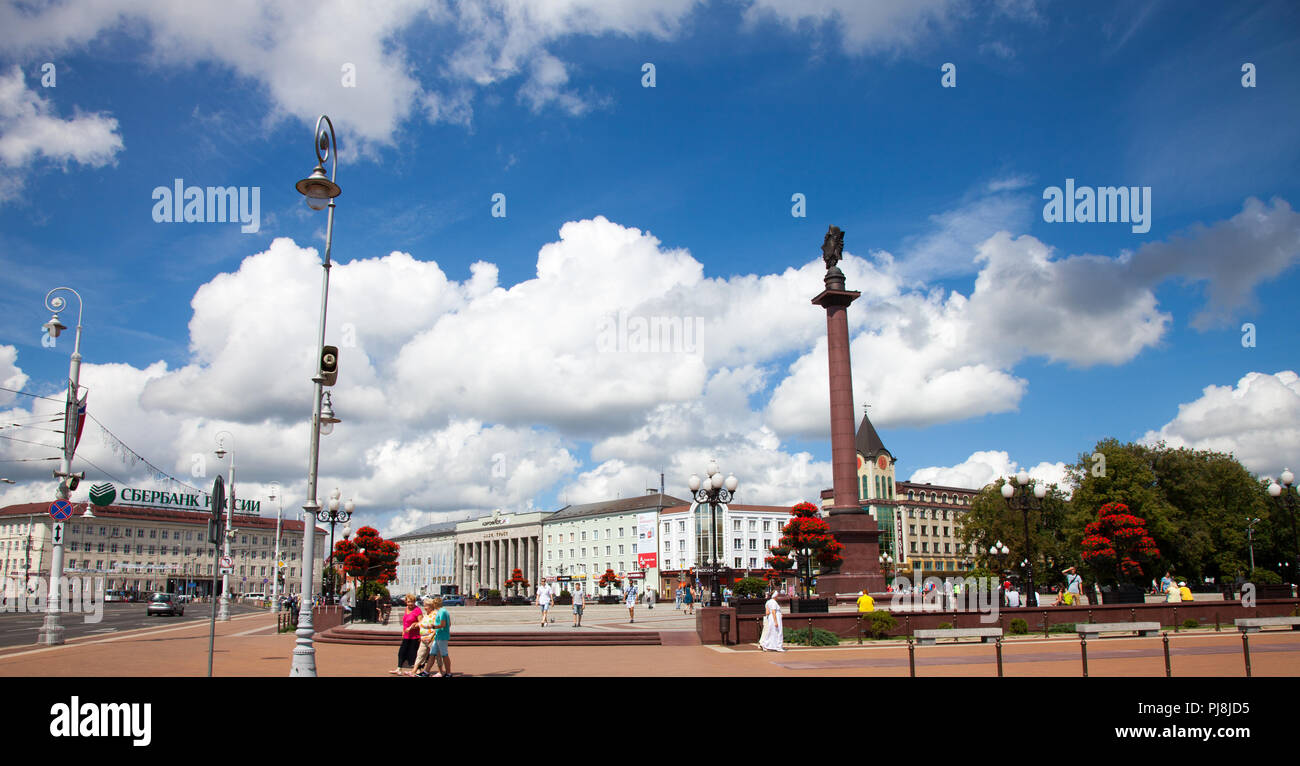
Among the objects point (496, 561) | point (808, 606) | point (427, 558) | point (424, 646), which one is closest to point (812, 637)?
point (808, 606)

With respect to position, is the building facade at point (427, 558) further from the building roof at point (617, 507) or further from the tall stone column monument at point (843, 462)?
the tall stone column monument at point (843, 462)

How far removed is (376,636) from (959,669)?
16.3 metres

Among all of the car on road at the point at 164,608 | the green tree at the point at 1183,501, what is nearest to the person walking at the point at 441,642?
the car on road at the point at 164,608

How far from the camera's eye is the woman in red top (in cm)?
1480

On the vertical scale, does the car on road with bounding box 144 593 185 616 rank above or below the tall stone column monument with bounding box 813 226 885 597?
below

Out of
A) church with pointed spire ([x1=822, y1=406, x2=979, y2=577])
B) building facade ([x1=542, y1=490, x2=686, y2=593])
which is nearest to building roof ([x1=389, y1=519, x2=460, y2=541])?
building facade ([x1=542, y1=490, x2=686, y2=593])

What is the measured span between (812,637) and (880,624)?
7.36 ft

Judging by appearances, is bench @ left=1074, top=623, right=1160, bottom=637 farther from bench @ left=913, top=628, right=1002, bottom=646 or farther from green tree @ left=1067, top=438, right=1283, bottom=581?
green tree @ left=1067, top=438, right=1283, bottom=581

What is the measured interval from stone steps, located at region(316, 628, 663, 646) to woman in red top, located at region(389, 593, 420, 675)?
833 cm

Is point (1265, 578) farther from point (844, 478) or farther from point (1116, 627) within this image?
point (844, 478)
